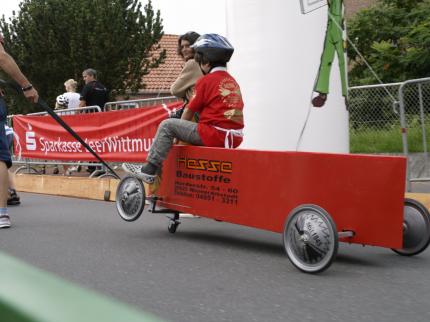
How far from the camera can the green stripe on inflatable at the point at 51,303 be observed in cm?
72

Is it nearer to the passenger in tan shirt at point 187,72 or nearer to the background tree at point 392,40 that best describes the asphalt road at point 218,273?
the passenger in tan shirt at point 187,72

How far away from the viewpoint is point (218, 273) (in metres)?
4.58

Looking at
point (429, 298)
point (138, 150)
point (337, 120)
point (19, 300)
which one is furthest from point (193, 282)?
point (138, 150)

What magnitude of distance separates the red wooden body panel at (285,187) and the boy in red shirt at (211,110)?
147mm

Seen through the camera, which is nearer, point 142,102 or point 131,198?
point 131,198

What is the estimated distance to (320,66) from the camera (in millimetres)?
7625

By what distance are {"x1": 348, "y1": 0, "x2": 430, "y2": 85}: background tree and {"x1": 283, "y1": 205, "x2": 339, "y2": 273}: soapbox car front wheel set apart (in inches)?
527

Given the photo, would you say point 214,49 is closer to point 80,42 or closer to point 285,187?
point 285,187

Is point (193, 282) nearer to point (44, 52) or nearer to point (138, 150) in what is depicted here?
point (138, 150)

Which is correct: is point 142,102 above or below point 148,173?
above

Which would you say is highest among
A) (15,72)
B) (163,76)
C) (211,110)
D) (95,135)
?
(163,76)

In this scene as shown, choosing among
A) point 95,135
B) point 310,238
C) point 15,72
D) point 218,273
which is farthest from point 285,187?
point 95,135

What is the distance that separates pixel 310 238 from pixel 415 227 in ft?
2.91

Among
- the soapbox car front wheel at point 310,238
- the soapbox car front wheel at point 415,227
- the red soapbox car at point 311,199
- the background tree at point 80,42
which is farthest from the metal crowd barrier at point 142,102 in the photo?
the background tree at point 80,42
